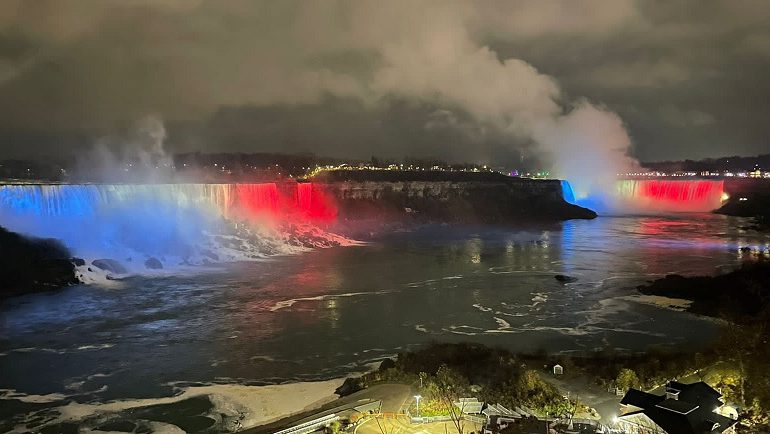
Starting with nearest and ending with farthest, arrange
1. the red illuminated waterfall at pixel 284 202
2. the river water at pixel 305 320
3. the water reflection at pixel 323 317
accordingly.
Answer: the river water at pixel 305 320 → the water reflection at pixel 323 317 → the red illuminated waterfall at pixel 284 202

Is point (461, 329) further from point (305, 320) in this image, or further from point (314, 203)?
point (314, 203)

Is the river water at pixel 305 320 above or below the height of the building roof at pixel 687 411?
below

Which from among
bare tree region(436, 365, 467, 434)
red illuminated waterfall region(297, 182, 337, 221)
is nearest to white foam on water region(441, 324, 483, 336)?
bare tree region(436, 365, 467, 434)

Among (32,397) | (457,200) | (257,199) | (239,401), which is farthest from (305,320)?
(457,200)

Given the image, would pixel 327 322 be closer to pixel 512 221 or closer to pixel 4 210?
pixel 4 210

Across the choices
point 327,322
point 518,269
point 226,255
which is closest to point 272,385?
point 327,322

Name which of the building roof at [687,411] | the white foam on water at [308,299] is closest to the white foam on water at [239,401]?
the building roof at [687,411]

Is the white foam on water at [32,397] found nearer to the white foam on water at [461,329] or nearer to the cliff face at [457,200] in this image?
the white foam on water at [461,329]
